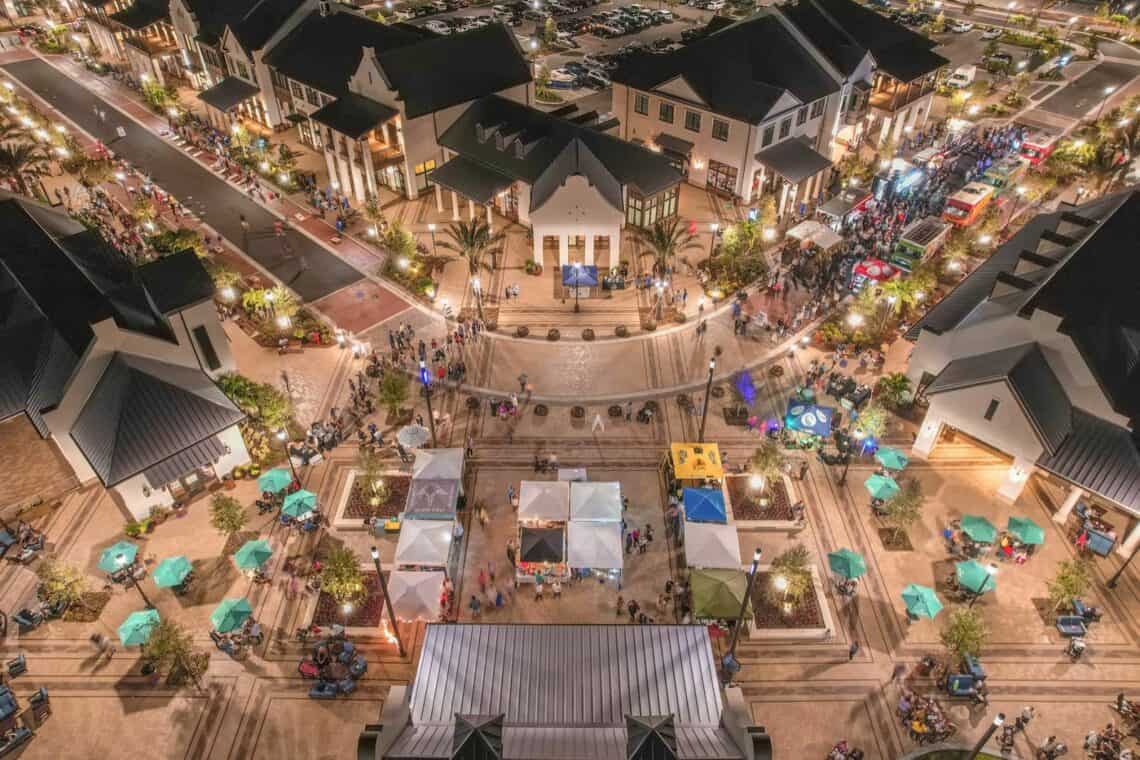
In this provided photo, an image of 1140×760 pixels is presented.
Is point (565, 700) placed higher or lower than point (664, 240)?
lower

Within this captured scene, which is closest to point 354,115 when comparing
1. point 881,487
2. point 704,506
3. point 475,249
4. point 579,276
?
point 475,249

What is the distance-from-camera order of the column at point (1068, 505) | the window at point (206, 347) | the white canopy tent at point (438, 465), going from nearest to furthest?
the column at point (1068, 505) < the white canopy tent at point (438, 465) < the window at point (206, 347)

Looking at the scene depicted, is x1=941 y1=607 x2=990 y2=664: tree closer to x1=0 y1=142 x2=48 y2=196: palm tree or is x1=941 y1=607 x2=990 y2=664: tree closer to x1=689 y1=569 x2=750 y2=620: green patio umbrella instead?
x1=689 y1=569 x2=750 y2=620: green patio umbrella

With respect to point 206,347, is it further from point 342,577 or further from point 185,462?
point 342,577

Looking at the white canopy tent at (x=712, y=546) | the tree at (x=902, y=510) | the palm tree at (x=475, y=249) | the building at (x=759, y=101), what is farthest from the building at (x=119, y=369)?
the building at (x=759, y=101)

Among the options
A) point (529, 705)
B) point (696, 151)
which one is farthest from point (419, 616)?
point (696, 151)

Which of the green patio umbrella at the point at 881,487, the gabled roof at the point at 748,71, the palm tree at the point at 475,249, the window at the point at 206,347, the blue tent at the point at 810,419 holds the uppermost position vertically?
the gabled roof at the point at 748,71

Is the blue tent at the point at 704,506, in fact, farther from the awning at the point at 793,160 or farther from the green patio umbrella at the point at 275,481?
the awning at the point at 793,160
